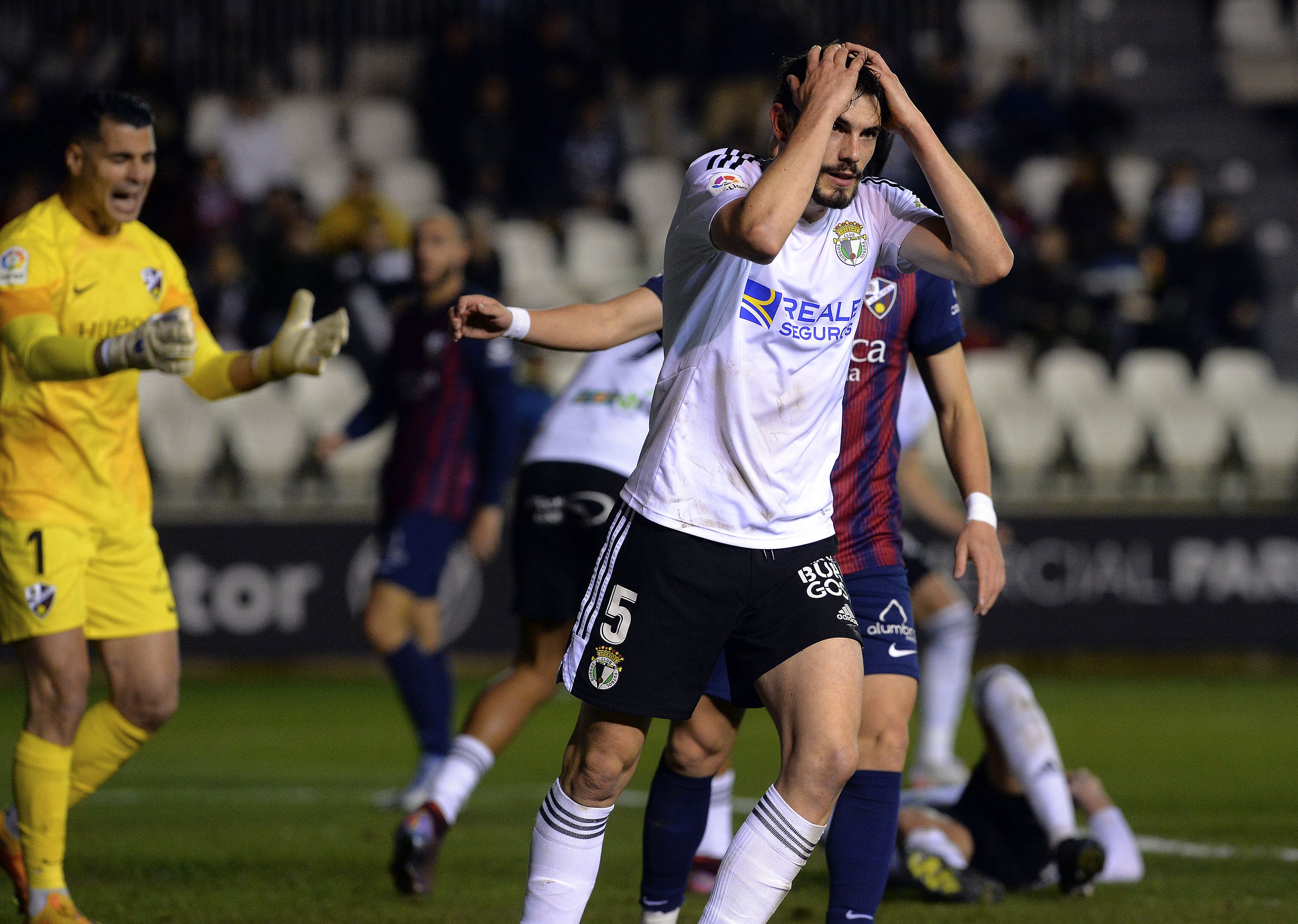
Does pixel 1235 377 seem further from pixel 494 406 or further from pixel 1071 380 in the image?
pixel 494 406

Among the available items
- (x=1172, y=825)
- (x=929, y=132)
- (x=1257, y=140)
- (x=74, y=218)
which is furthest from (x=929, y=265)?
(x=1257, y=140)

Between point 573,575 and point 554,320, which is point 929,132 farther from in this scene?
point 573,575

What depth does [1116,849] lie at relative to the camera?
5715mm

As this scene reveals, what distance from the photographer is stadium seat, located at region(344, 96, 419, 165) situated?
53.0ft

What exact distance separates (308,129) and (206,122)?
0.95 metres

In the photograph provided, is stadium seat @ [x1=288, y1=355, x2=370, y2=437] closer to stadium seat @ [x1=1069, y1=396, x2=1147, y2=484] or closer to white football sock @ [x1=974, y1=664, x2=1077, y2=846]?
Result: stadium seat @ [x1=1069, y1=396, x2=1147, y2=484]

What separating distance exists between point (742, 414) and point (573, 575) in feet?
6.69

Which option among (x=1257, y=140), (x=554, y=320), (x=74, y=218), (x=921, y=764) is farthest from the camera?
(x=1257, y=140)

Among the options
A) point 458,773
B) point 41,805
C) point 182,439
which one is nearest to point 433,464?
point 458,773

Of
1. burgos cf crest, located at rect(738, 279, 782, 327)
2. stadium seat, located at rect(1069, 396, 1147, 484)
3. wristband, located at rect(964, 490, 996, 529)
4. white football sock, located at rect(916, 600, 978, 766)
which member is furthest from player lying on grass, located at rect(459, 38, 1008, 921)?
stadium seat, located at rect(1069, 396, 1147, 484)

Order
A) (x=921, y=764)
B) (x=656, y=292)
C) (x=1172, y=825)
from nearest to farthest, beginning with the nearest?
(x=656, y=292) < (x=1172, y=825) < (x=921, y=764)

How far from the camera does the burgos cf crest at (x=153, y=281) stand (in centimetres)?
523

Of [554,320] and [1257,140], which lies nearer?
[554,320]

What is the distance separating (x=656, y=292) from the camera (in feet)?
14.8
